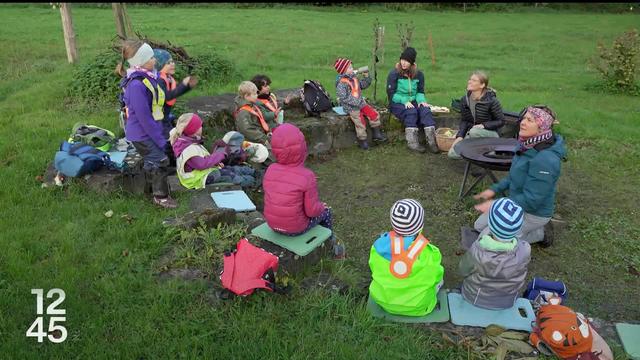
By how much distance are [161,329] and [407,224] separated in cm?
195

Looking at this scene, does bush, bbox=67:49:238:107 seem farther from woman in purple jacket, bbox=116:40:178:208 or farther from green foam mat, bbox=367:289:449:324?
green foam mat, bbox=367:289:449:324

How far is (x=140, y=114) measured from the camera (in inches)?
218

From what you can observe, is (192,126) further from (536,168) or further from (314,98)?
(536,168)

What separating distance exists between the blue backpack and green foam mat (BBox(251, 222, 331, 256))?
2345 mm

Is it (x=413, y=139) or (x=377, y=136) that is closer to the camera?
(x=413, y=139)

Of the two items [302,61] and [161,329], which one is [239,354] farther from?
[302,61]

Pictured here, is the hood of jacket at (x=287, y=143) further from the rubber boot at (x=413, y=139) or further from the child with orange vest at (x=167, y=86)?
the rubber boot at (x=413, y=139)

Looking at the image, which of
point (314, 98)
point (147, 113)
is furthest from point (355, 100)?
point (147, 113)

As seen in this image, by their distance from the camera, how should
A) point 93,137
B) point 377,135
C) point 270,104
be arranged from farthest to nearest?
1. point 377,135
2. point 270,104
3. point 93,137

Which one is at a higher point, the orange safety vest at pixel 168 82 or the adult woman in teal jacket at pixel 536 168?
the orange safety vest at pixel 168 82

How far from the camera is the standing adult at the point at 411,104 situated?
8.22 metres

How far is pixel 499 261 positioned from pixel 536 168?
1.52 m

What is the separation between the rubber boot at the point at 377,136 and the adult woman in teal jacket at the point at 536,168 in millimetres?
3392

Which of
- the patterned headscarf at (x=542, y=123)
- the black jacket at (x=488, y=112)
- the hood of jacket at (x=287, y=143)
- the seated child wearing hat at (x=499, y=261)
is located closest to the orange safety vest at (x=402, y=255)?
the seated child wearing hat at (x=499, y=261)
